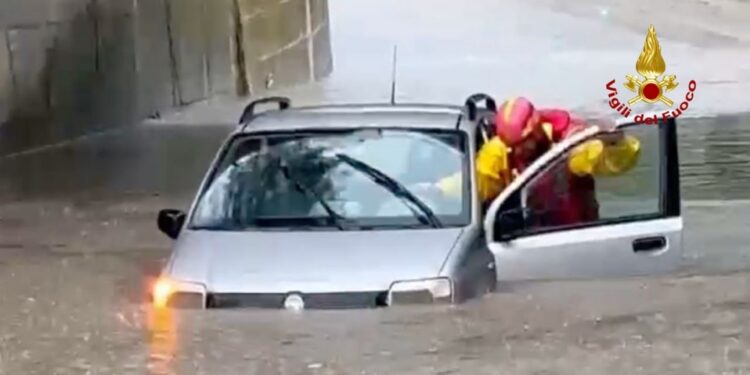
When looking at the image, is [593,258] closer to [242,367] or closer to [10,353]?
[242,367]

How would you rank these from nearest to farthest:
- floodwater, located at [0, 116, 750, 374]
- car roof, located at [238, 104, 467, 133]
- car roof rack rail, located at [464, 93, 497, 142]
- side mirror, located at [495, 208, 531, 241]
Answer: floodwater, located at [0, 116, 750, 374] < side mirror, located at [495, 208, 531, 241] < car roof, located at [238, 104, 467, 133] < car roof rack rail, located at [464, 93, 497, 142]

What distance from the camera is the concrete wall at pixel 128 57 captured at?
18.9 metres

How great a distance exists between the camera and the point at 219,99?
25.4 m

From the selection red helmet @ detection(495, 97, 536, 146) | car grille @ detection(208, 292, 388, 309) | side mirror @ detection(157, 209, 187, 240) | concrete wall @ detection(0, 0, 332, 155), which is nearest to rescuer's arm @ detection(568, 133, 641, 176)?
red helmet @ detection(495, 97, 536, 146)

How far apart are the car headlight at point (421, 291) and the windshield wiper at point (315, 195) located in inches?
26.7

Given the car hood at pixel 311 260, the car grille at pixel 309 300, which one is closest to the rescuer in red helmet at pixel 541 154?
the car hood at pixel 311 260

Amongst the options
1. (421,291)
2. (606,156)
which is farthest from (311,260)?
(606,156)

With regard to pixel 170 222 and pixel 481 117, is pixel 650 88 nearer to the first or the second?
pixel 481 117

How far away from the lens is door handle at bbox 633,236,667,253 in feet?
28.7

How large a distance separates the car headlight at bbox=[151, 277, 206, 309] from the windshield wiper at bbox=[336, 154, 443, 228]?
3.97 feet

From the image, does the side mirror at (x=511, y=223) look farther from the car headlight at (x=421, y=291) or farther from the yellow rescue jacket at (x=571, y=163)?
the car headlight at (x=421, y=291)

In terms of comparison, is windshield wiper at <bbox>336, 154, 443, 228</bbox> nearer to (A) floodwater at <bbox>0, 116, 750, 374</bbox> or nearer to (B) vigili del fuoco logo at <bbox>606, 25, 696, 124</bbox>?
(A) floodwater at <bbox>0, 116, 750, 374</bbox>

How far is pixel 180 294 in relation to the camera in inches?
324

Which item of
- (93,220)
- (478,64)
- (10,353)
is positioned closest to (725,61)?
(478,64)
